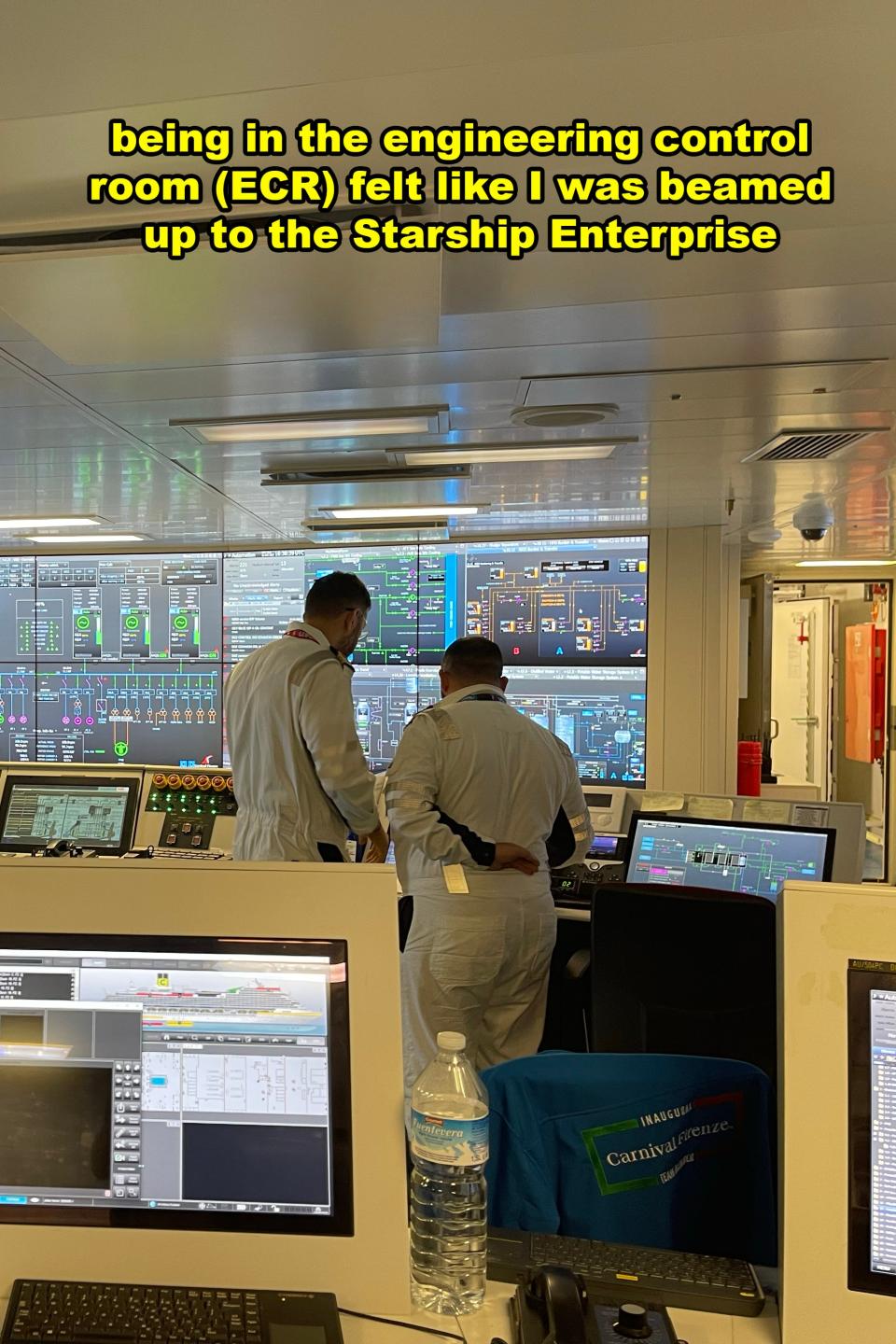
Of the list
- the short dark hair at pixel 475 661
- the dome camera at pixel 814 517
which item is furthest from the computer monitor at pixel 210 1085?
the dome camera at pixel 814 517

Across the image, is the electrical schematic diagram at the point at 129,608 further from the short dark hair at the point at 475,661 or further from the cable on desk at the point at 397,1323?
the cable on desk at the point at 397,1323

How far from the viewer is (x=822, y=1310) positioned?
3.04 feet

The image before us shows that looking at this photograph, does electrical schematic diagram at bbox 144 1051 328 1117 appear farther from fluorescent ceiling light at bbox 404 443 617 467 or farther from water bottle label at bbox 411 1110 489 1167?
fluorescent ceiling light at bbox 404 443 617 467

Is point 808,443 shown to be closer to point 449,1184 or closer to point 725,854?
point 725,854

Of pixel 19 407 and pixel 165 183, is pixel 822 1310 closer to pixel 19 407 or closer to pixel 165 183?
pixel 165 183

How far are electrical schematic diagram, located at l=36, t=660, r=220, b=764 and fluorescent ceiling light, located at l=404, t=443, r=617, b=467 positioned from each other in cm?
305

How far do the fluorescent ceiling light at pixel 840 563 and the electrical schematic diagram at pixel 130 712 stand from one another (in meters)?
4.05

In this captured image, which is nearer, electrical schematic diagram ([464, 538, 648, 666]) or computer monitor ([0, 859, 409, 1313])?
computer monitor ([0, 859, 409, 1313])

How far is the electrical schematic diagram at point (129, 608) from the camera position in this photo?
19.0 ft

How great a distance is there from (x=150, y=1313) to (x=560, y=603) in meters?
4.63

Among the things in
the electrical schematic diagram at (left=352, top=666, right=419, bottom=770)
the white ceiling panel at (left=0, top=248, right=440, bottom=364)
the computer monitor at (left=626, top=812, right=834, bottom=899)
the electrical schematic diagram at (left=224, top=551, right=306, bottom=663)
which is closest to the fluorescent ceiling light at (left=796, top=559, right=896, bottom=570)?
the electrical schematic diagram at (left=352, top=666, right=419, bottom=770)

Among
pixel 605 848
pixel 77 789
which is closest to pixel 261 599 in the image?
pixel 77 789

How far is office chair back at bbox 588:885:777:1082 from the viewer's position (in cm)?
230

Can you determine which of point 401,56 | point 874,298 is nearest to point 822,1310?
point 401,56
